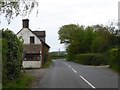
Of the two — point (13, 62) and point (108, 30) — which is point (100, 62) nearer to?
point (108, 30)

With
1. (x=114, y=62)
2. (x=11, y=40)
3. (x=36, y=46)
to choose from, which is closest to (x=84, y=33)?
(x=36, y=46)

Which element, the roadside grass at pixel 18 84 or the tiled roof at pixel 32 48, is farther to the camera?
the tiled roof at pixel 32 48

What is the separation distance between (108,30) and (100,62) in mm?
7876

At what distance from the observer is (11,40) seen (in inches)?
941

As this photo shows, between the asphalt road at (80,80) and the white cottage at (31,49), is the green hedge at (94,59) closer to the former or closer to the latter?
the white cottage at (31,49)

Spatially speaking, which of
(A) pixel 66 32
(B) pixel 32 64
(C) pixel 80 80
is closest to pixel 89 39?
(A) pixel 66 32

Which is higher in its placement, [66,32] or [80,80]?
[66,32]

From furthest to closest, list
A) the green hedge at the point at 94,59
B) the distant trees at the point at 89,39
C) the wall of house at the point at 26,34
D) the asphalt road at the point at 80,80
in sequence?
1. the distant trees at the point at 89,39
2. the green hedge at the point at 94,59
3. the wall of house at the point at 26,34
4. the asphalt road at the point at 80,80

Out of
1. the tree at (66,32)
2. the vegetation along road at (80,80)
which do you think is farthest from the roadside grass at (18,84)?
the tree at (66,32)

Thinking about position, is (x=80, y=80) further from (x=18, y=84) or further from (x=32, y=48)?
(x=32, y=48)

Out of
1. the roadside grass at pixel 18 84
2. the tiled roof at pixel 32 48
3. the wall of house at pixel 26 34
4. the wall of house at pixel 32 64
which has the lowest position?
the wall of house at pixel 32 64

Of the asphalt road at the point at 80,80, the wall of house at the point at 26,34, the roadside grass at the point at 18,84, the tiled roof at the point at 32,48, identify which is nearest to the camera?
the roadside grass at the point at 18,84

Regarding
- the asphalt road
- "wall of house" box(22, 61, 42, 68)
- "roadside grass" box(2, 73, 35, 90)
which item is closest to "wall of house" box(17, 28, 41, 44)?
"wall of house" box(22, 61, 42, 68)

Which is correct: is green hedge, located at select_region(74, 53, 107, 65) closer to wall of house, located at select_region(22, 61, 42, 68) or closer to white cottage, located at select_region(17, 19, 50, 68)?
white cottage, located at select_region(17, 19, 50, 68)
